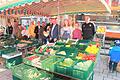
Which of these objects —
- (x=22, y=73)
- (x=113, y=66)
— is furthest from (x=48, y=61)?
(x=113, y=66)

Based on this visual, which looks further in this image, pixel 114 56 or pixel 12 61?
pixel 12 61

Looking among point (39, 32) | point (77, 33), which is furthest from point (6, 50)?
point (77, 33)

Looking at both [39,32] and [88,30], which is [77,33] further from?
[39,32]

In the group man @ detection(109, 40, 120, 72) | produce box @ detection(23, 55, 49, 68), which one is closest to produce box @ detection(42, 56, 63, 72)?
produce box @ detection(23, 55, 49, 68)

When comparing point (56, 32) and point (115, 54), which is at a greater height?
point (56, 32)

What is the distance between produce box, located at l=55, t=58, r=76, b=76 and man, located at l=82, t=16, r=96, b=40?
230 centimetres

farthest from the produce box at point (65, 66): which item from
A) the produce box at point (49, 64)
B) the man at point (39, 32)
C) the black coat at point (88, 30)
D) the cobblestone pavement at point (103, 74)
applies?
the man at point (39, 32)

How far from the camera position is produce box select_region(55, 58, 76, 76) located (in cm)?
312

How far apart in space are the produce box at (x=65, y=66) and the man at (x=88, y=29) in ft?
7.56

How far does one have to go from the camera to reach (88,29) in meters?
5.45

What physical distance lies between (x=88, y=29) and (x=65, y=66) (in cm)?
258

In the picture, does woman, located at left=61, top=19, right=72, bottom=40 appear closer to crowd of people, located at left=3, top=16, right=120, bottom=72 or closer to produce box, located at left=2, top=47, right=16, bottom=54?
crowd of people, located at left=3, top=16, right=120, bottom=72

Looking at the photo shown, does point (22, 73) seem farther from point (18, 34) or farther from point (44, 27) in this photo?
point (18, 34)

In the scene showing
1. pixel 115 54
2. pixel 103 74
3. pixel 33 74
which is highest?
pixel 115 54
